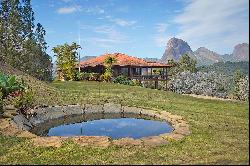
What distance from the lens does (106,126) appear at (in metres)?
12.5

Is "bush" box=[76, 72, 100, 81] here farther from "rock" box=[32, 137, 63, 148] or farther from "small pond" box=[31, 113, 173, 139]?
"rock" box=[32, 137, 63, 148]

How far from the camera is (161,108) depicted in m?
15.2

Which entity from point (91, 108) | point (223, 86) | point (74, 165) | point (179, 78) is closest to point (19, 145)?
point (74, 165)

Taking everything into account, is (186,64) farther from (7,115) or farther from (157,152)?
(157,152)

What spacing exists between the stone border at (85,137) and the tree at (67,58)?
825 inches

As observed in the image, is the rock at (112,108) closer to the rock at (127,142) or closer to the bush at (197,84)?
the rock at (127,142)

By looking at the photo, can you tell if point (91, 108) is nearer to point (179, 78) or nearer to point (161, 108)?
point (161, 108)

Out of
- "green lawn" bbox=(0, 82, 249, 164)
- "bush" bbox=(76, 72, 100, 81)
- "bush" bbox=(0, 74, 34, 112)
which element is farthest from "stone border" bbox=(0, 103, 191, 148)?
"bush" bbox=(76, 72, 100, 81)

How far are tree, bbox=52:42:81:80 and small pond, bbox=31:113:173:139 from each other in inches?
860

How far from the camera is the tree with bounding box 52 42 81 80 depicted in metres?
36.2

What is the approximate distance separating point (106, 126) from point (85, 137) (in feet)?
13.7

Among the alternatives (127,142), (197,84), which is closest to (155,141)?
(127,142)

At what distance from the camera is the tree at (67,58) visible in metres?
36.2

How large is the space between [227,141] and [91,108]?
8.11 meters
